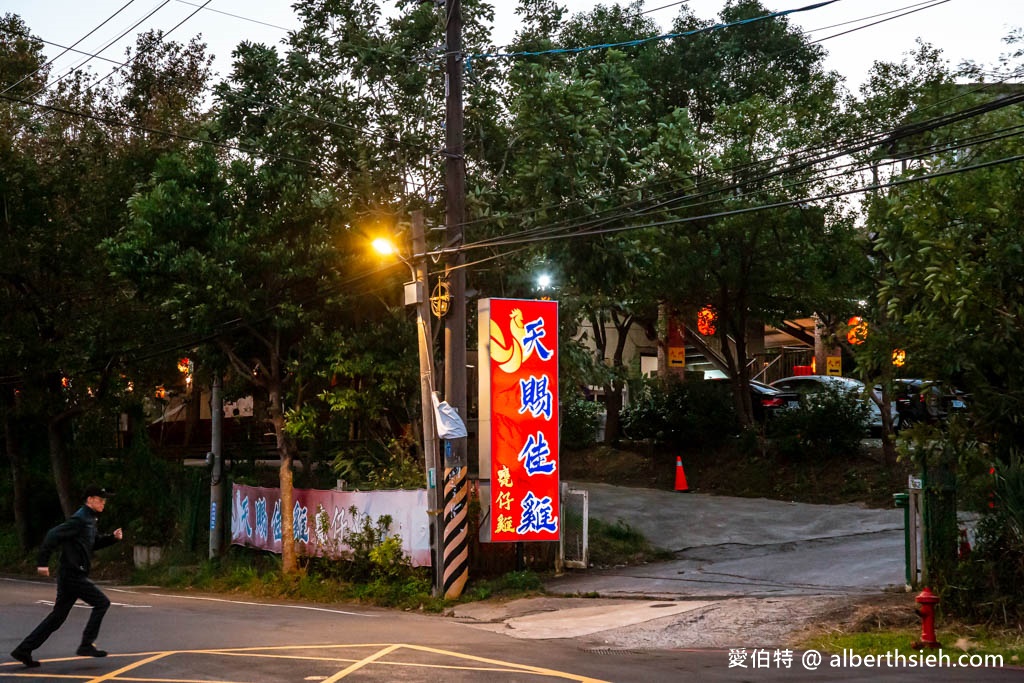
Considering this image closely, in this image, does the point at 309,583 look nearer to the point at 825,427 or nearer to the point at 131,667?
the point at 131,667

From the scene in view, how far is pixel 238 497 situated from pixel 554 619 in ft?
40.0

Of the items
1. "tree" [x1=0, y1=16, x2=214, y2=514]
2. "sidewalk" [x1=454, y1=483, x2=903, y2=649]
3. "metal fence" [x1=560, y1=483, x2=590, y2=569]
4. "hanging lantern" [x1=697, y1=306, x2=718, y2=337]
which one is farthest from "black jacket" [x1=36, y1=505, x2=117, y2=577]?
Answer: "hanging lantern" [x1=697, y1=306, x2=718, y2=337]

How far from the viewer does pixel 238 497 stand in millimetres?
25531

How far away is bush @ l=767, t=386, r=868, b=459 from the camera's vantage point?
29.4 metres

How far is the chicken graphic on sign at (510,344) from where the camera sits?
61.3 feet

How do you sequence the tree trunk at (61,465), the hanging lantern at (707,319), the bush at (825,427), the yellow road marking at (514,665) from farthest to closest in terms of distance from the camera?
1. the hanging lantern at (707,319)
2. the tree trunk at (61,465)
3. the bush at (825,427)
4. the yellow road marking at (514,665)

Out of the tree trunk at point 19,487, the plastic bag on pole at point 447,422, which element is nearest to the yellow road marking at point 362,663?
the plastic bag on pole at point 447,422

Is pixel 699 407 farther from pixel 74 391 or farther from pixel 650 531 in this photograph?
pixel 74 391

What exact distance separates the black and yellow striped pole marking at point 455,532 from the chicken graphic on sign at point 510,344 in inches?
73.8

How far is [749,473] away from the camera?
3020cm

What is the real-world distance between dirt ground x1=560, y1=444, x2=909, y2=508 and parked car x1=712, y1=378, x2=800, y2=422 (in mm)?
2977

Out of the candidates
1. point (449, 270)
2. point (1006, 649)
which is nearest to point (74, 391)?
point (449, 270)

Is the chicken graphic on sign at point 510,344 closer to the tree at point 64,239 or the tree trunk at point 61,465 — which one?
the tree at point 64,239

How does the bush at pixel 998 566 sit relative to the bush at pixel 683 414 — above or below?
below
